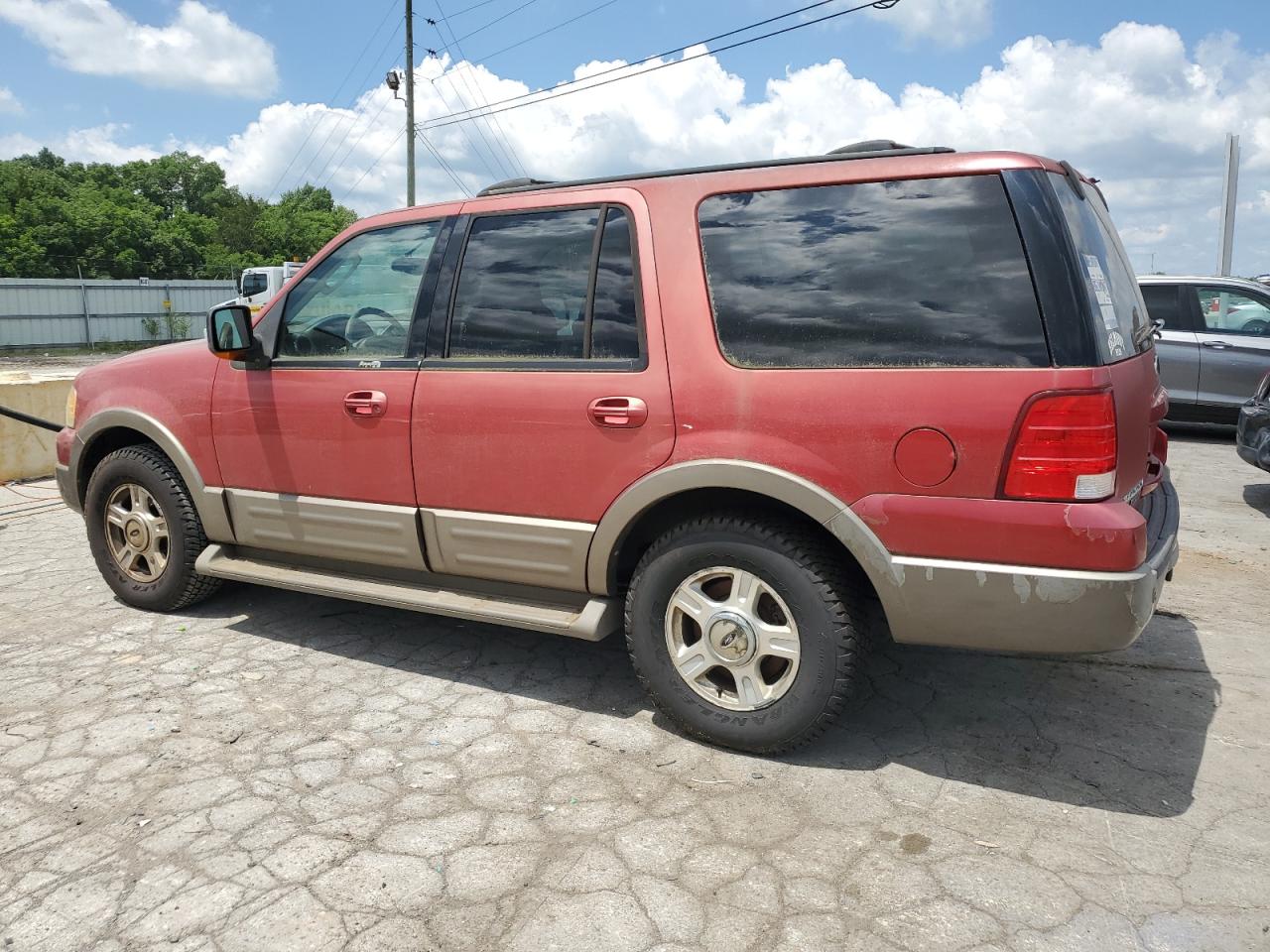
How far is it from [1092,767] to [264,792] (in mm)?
2727

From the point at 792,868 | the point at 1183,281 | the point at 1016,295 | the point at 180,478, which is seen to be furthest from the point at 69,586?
the point at 1183,281

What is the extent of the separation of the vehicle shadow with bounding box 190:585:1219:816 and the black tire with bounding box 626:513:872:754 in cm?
22

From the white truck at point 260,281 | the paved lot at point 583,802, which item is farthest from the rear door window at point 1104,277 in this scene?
the white truck at point 260,281

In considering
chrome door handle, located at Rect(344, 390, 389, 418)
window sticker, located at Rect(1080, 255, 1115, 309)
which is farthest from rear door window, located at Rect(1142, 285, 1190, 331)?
chrome door handle, located at Rect(344, 390, 389, 418)

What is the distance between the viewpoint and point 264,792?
3160 mm

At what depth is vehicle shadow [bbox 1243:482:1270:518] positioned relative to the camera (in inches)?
290

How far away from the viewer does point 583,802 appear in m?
3.10

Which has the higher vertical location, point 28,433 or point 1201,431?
point 28,433

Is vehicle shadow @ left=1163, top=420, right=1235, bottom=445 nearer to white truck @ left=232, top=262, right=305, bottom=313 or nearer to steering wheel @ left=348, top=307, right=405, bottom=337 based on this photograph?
steering wheel @ left=348, top=307, right=405, bottom=337

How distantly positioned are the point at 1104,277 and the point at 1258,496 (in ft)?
19.2

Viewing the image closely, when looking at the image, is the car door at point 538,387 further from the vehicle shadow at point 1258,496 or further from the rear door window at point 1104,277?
the vehicle shadow at point 1258,496

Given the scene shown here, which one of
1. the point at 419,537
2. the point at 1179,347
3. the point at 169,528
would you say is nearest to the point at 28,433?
the point at 169,528

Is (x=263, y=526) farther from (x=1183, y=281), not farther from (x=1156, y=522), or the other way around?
(x=1183, y=281)

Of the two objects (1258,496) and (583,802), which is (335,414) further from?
(1258,496)
